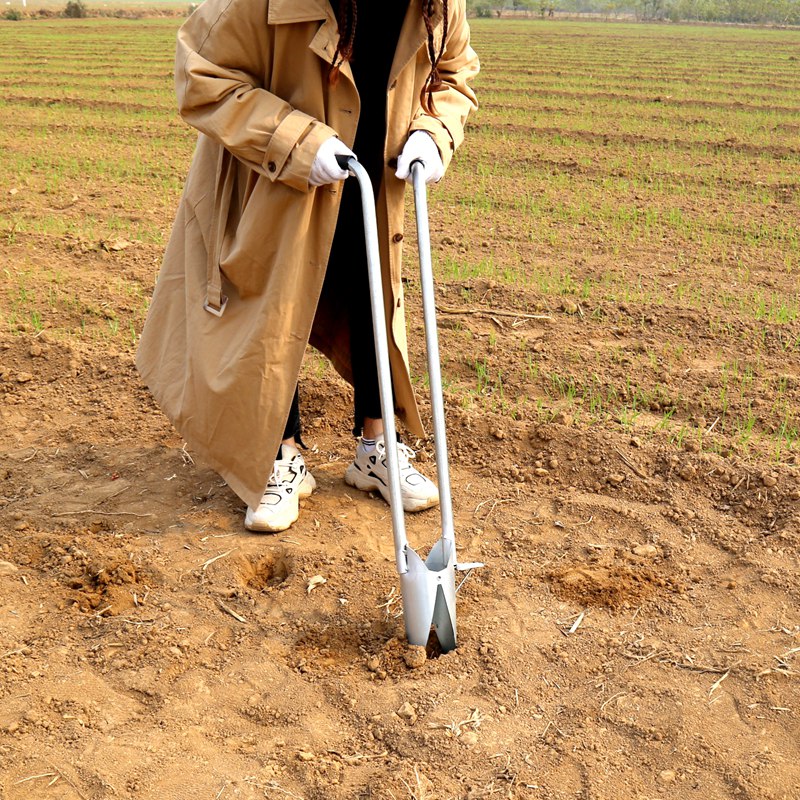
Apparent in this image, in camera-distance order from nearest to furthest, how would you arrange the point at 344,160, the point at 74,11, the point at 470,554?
the point at 344,160
the point at 470,554
the point at 74,11

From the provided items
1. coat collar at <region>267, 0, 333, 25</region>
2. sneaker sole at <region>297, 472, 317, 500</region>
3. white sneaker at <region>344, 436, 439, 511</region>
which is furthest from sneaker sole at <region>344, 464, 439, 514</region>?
coat collar at <region>267, 0, 333, 25</region>

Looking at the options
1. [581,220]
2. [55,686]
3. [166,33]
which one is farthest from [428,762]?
[166,33]

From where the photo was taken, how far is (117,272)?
17.8ft

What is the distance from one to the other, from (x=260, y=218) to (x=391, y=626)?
3.95 feet

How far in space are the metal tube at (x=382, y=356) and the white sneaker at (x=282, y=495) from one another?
27.1 inches

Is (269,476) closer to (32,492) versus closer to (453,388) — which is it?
(32,492)

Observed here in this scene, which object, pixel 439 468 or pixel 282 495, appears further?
pixel 282 495

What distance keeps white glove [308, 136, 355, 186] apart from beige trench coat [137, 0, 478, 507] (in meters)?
0.02

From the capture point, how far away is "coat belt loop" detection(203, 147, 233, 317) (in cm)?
281

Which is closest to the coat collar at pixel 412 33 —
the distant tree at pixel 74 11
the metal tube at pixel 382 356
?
the metal tube at pixel 382 356

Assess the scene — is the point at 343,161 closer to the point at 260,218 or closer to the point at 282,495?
the point at 260,218

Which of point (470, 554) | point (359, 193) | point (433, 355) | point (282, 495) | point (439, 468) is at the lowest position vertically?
point (470, 554)

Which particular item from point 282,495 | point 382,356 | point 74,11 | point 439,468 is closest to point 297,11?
point 382,356

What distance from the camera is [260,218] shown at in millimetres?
2730
